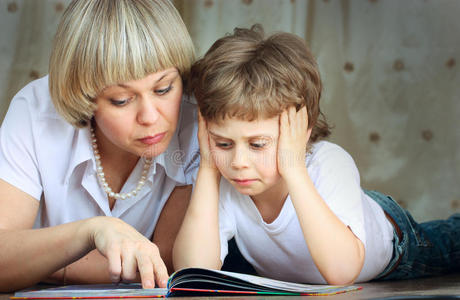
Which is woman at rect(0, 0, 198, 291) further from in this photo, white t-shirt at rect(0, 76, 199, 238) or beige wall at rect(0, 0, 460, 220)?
beige wall at rect(0, 0, 460, 220)

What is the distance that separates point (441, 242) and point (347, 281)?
20.0 inches

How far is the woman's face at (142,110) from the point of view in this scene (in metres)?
1.21

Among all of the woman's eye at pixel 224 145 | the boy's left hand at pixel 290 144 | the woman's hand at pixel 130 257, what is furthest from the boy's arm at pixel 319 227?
the woman's hand at pixel 130 257

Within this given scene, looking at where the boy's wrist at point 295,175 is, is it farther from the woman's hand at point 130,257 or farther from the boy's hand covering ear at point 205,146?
the woman's hand at point 130,257

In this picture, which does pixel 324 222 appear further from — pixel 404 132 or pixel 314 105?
pixel 404 132

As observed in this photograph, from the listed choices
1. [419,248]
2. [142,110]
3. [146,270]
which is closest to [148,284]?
[146,270]

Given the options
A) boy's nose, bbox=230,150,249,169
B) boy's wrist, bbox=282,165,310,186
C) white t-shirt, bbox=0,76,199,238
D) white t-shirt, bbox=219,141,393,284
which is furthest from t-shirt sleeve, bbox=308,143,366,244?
white t-shirt, bbox=0,76,199,238

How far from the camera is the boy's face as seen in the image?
4.07 ft

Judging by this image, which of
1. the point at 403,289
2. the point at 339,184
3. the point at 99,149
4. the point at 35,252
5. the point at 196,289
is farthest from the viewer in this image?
the point at 99,149

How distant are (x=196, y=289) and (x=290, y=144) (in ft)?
1.44

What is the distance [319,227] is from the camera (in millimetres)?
1211

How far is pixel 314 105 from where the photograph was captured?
53.7 inches

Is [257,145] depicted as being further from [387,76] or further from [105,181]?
[387,76]

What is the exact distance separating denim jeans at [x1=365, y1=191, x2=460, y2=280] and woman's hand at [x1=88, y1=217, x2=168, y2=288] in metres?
0.73
